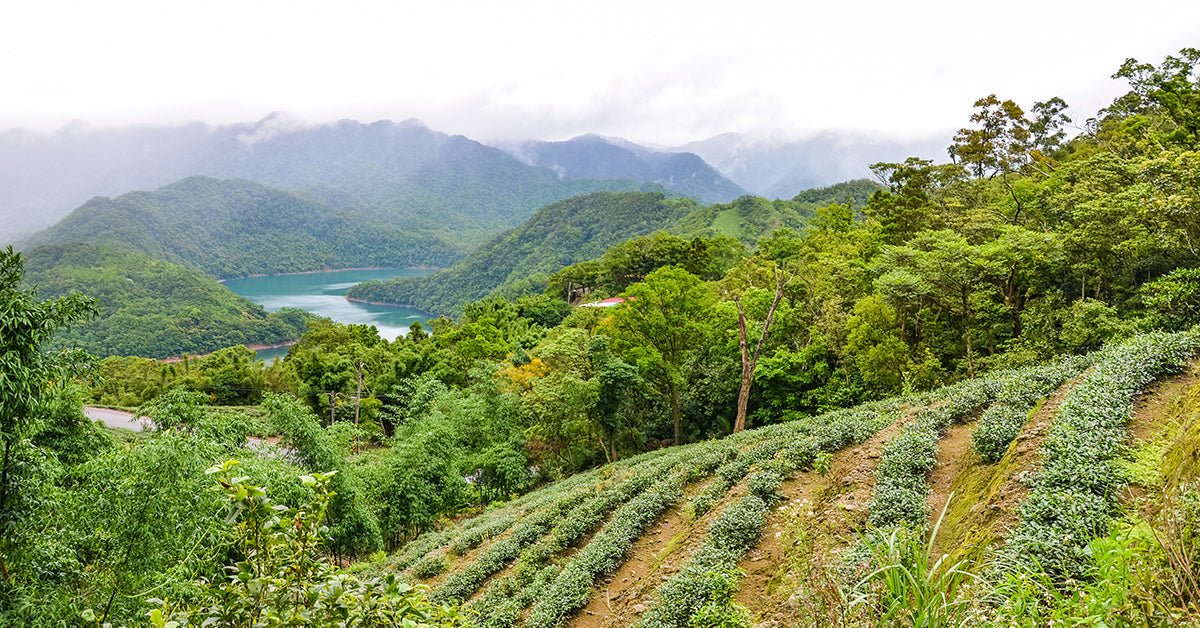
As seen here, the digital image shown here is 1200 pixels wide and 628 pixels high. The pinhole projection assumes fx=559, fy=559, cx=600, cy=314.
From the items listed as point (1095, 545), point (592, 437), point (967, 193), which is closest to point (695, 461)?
point (1095, 545)

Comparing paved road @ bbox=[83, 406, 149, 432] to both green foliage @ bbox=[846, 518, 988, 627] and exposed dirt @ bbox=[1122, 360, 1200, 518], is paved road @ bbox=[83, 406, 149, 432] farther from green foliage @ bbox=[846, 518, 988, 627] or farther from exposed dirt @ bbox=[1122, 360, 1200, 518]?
exposed dirt @ bbox=[1122, 360, 1200, 518]

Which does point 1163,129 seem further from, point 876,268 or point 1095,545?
point 1095,545

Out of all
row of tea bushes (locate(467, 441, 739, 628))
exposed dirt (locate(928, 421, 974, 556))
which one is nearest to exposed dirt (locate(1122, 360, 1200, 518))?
exposed dirt (locate(928, 421, 974, 556))

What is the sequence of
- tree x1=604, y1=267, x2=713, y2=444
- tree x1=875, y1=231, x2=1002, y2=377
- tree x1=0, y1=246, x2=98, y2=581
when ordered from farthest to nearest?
tree x1=604, y1=267, x2=713, y2=444 → tree x1=875, y1=231, x2=1002, y2=377 → tree x1=0, y1=246, x2=98, y2=581

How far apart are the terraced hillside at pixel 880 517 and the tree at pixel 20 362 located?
577 cm

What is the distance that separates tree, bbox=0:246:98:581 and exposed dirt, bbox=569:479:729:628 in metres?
6.75

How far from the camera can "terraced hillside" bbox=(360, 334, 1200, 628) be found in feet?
11.8

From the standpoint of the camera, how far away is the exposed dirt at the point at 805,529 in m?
5.15

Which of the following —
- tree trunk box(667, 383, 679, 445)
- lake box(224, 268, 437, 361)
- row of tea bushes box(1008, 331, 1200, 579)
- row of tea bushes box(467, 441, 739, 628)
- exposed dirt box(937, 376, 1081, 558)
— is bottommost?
lake box(224, 268, 437, 361)

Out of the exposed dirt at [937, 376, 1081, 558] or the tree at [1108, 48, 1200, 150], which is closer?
the exposed dirt at [937, 376, 1081, 558]

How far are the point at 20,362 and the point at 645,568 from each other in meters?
7.98

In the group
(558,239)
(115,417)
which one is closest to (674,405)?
(115,417)

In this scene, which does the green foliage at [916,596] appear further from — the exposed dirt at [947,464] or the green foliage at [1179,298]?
the green foliage at [1179,298]

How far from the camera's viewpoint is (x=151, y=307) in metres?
106
